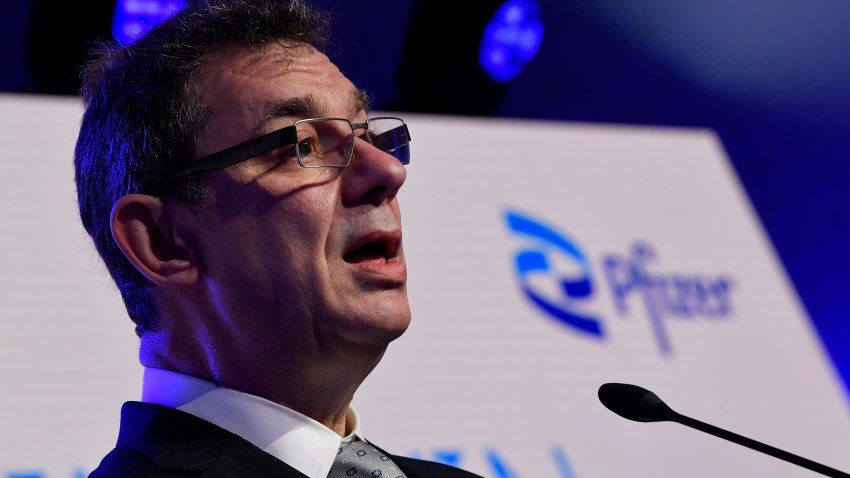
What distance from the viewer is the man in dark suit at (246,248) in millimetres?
1282

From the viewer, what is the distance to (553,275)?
267 centimetres

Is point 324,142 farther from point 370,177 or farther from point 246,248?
point 246,248

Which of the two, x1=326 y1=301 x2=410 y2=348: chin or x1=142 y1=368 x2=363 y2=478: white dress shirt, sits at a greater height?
x1=326 y1=301 x2=410 y2=348: chin

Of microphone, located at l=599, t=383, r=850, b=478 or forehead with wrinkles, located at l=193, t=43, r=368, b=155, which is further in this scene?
forehead with wrinkles, located at l=193, t=43, r=368, b=155

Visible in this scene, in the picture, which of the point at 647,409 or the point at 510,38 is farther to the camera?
the point at 510,38

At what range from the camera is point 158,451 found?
1.21 metres

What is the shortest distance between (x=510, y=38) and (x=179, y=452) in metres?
2.44

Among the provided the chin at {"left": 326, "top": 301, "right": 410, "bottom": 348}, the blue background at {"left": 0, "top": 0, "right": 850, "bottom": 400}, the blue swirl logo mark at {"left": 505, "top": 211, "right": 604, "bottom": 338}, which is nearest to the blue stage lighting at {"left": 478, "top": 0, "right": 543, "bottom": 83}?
the blue background at {"left": 0, "top": 0, "right": 850, "bottom": 400}

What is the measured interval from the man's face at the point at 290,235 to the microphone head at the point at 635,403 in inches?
11.4

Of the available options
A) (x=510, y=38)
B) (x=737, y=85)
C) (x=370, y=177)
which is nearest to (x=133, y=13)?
(x=510, y=38)

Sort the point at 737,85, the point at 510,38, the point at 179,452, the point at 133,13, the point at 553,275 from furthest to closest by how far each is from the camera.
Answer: the point at 737,85 < the point at 510,38 < the point at 133,13 < the point at 553,275 < the point at 179,452

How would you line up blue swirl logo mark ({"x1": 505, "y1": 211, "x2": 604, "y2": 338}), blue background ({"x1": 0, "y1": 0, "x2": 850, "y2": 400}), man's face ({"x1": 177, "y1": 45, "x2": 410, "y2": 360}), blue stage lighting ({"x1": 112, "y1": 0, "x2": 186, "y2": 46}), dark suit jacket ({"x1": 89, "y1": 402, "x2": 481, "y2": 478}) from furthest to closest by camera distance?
blue background ({"x1": 0, "y1": 0, "x2": 850, "y2": 400}), blue stage lighting ({"x1": 112, "y1": 0, "x2": 186, "y2": 46}), blue swirl logo mark ({"x1": 505, "y1": 211, "x2": 604, "y2": 338}), man's face ({"x1": 177, "y1": 45, "x2": 410, "y2": 360}), dark suit jacket ({"x1": 89, "y1": 402, "x2": 481, "y2": 478})

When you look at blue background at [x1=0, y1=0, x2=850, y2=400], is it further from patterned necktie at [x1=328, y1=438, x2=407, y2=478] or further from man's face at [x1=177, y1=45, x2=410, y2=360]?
patterned necktie at [x1=328, y1=438, x2=407, y2=478]

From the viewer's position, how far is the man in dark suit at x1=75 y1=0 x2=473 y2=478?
4.21 ft
